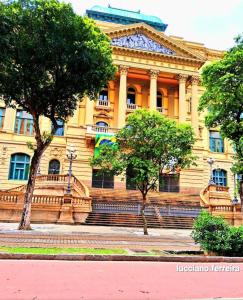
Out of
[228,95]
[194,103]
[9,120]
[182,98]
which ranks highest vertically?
[182,98]

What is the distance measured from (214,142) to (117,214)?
23.0 metres

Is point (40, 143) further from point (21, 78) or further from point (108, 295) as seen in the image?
point (108, 295)

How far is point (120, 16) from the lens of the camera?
44062mm

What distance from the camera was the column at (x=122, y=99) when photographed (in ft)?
112

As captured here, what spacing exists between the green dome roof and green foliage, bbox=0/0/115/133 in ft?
99.2

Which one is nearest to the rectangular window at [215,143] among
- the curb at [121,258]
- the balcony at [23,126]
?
the balcony at [23,126]

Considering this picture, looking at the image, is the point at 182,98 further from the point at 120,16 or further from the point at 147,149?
the point at 147,149

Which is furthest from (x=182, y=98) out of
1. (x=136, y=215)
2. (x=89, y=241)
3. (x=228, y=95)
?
(x=89, y=241)

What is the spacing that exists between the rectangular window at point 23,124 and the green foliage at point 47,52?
60.2 ft

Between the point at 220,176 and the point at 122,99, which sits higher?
the point at 122,99

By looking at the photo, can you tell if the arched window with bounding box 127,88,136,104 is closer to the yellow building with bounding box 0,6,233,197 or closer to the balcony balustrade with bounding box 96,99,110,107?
the yellow building with bounding box 0,6,233,197

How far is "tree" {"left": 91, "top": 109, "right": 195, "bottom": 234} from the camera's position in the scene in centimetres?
1691

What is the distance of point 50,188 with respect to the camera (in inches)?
974

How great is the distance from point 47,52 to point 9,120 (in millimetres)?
20946
